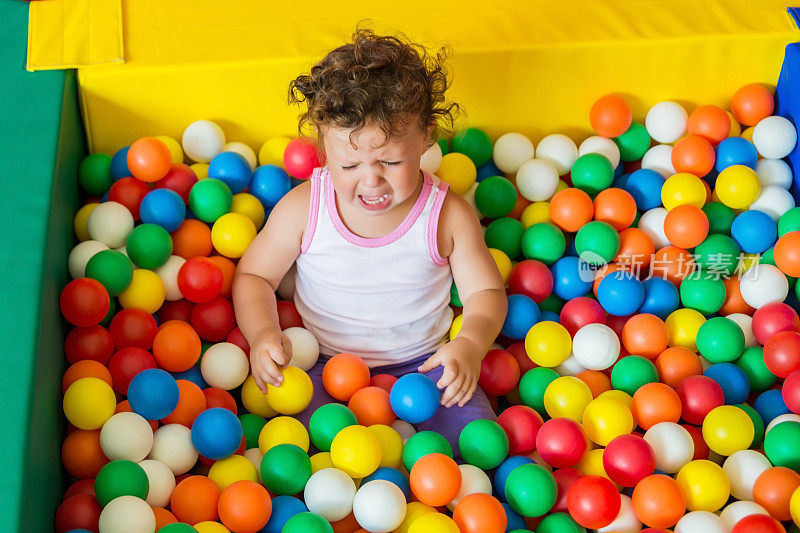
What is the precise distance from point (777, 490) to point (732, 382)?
239 millimetres

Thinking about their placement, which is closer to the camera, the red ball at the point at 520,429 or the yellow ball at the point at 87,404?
the yellow ball at the point at 87,404

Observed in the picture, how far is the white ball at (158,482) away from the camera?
125 centimetres

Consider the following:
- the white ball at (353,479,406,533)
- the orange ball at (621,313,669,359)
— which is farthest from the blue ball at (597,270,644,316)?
the white ball at (353,479,406,533)

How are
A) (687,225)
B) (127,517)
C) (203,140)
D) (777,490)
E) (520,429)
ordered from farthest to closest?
(203,140) < (687,225) < (520,429) < (777,490) < (127,517)

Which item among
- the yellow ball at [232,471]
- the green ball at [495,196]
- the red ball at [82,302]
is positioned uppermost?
the green ball at [495,196]

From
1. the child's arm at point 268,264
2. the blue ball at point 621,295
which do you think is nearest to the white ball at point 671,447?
the blue ball at point 621,295

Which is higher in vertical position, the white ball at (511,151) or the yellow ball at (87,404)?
the white ball at (511,151)

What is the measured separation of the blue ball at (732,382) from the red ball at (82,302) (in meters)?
0.97

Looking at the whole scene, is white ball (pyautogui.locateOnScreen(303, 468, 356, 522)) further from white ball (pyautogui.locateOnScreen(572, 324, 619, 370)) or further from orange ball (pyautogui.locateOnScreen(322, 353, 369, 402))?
white ball (pyautogui.locateOnScreen(572, 324, 619, 370))

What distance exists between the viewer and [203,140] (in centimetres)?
171

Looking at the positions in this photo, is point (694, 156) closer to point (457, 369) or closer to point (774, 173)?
point (774, 173)

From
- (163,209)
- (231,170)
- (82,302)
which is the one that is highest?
(231,170)

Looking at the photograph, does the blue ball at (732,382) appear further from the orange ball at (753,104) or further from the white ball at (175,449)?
the white ball at (175,449)

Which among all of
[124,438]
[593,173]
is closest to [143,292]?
[124,438]
